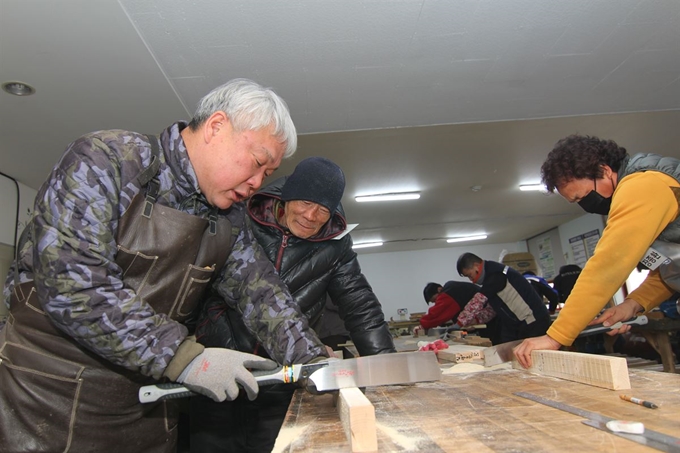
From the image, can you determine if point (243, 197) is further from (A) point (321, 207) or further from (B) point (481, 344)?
(B) point (481, 344)

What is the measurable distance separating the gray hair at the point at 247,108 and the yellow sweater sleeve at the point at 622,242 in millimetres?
1387

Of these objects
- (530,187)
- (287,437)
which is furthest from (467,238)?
(287,437)

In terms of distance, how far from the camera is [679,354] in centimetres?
477

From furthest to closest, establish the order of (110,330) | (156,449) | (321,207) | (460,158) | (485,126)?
1. (460,158)
2. (485,126)
3. (321,207)
4. (156,449)
5. (110,330)

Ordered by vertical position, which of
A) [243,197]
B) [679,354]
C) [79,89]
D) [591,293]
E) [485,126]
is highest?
[485,126]

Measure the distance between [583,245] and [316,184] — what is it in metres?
10.5

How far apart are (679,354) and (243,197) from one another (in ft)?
17.6

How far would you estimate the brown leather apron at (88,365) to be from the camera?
1274 millimetres

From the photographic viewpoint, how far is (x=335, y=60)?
3055 millimetres

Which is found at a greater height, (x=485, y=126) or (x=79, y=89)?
(x=485, y=126)

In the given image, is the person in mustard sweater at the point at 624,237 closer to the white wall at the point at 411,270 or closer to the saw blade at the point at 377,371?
the saw blade at the point at 377,371

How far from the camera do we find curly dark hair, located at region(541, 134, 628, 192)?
2176 millimetres

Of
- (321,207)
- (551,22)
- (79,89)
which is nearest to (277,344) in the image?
(321,207)

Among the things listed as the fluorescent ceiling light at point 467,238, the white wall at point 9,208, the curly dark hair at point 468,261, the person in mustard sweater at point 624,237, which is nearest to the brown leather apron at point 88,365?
the person in mustard sweater at point 624,237
